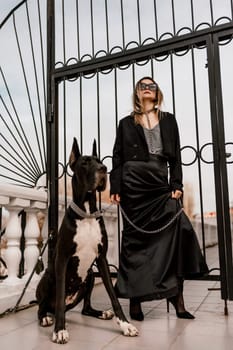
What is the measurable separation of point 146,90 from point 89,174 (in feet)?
2.85

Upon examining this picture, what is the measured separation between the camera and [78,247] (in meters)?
1.94

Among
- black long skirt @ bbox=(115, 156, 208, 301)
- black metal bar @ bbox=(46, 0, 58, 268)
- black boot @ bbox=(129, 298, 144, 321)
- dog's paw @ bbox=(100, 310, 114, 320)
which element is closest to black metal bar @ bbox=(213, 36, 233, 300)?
black long skirt @ bbox=(115, 156, 208, 301)

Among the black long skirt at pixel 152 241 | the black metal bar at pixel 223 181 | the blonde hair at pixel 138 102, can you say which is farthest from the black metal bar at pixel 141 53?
the black long skirt at pixel 152 241

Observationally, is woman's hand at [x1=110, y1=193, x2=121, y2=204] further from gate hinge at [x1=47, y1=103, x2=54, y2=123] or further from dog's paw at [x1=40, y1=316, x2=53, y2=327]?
gate hinge at [x1=47, y1=103, x2=54, y2=123]

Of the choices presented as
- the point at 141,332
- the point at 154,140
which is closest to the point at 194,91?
the point at 154,140

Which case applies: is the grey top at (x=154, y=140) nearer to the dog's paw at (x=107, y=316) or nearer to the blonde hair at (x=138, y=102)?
the blonde hair at (x=138, y=102)

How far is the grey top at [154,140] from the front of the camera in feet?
7.74

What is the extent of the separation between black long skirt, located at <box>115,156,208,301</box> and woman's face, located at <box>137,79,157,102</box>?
0.47 m

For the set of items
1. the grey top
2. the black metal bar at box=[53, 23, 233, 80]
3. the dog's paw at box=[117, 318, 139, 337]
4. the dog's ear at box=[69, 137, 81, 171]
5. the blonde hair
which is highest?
the black metal bar at box=[53, 23, 233, 80]

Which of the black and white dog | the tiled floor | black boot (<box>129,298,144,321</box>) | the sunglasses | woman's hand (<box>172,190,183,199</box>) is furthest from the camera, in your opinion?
the sunglasses

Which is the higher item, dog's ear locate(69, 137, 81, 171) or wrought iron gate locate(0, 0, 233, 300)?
wrought iron gate locate(0, 0, 233, 300)

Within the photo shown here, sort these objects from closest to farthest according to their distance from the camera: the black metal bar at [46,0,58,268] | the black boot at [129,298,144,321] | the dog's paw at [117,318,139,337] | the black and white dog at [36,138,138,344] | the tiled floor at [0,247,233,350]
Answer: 1. the tiled floor at [0,247,233,350]
2. the dog's paw at [117,318,139,337]
3. the black and white dog at [36,138,138,344]
4. the black boot at [129,298,144,321]
5. the black metal bar at [46,0,58,268]

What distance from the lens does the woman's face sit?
95.0 inches

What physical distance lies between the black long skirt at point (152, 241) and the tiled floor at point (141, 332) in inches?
8.8
